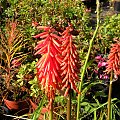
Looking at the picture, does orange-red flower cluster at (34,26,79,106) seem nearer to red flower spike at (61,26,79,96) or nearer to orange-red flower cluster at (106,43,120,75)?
red flower spike at (61,26,79,96)

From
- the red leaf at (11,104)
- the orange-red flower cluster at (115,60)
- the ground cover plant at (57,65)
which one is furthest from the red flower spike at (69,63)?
the red leaf at (11,104)

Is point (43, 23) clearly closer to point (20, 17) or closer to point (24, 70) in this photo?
point (20, 17)

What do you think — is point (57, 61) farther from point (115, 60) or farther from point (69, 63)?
point (115, 60)

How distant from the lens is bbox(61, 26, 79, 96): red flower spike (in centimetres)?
132

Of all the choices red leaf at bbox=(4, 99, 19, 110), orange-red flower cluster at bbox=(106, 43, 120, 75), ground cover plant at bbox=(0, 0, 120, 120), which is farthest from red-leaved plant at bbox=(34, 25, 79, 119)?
red leaf at bbox=(4, 99, 19, 110)

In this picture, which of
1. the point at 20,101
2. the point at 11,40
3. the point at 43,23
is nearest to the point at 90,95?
the point at 20,101

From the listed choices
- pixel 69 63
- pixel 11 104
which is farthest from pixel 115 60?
pixel 11 104

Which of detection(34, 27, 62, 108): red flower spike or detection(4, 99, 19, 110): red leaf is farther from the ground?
detection(34, 27, 62, 108): red flower spike

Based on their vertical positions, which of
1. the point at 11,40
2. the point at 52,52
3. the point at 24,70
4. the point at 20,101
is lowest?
the point at 20,101

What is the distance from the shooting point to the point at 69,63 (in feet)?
4.33

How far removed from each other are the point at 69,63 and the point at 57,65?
0.16 ft

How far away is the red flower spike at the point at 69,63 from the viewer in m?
1.32

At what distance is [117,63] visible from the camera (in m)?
1.68

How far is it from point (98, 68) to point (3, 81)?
1.15m
